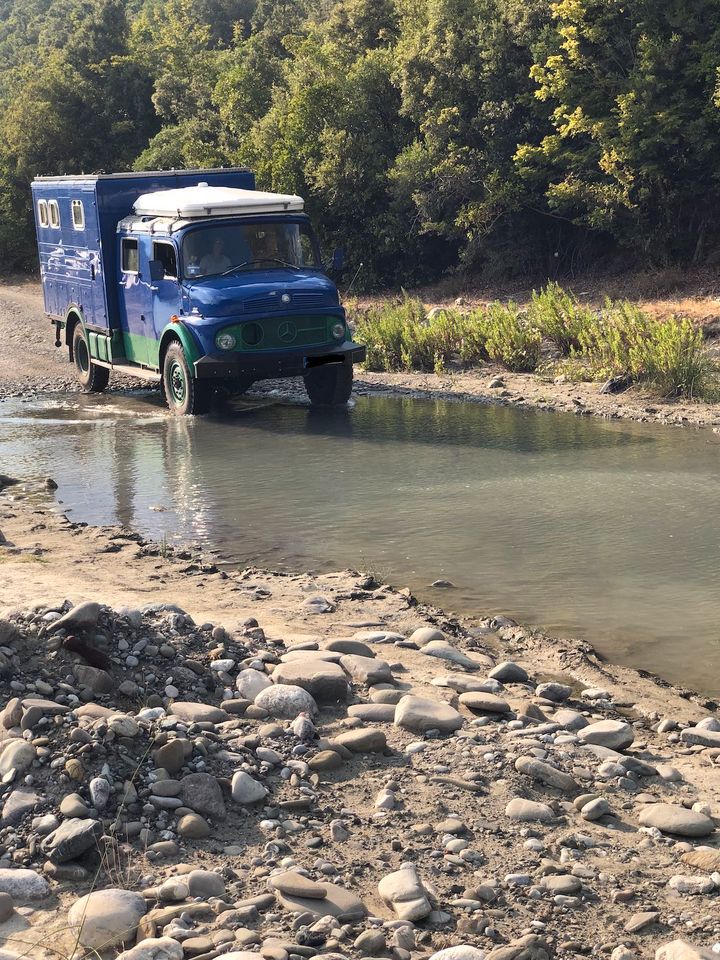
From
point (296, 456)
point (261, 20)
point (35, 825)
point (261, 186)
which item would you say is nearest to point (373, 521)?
point (296, 456)

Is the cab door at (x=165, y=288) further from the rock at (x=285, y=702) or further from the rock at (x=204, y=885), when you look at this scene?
the rock at (x=204, y=885)

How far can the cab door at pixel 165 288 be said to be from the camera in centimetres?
1509

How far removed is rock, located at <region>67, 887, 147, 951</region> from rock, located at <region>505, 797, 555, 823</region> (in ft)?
4.84

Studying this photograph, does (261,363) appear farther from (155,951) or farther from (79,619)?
(155,951)

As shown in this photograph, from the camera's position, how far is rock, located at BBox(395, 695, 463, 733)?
5.52m

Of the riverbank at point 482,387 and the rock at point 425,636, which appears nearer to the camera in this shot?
the rock at point 425,636

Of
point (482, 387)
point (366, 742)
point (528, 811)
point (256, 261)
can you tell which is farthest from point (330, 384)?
point (528, 811)

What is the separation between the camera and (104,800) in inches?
184

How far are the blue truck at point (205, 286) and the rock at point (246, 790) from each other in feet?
32.8

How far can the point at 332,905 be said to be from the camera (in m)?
4.16

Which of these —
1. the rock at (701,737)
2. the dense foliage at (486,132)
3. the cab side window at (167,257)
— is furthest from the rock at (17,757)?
the dense foliage at (486,132)

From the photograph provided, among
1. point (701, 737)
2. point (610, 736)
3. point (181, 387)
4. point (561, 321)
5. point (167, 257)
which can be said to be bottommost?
point (701, 737)

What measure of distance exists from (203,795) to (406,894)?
0.98 meters

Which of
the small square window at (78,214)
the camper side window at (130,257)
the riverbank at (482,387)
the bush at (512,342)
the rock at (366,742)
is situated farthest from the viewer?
the bush at (512,342)
